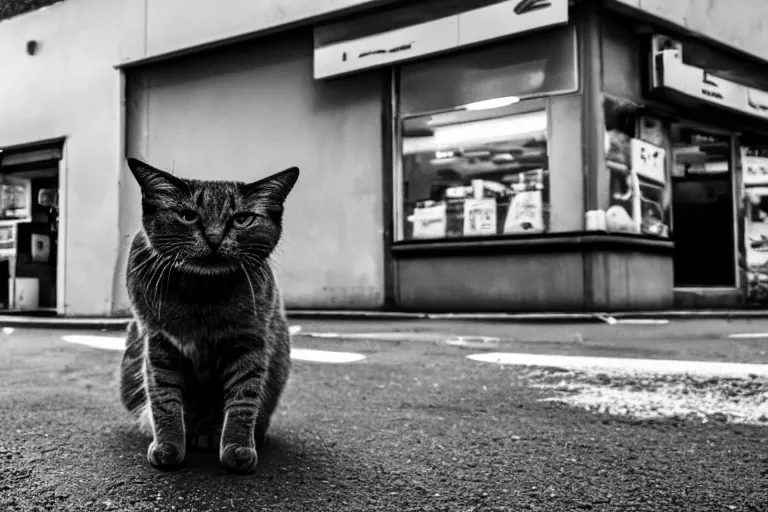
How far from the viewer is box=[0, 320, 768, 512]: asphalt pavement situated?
149cm

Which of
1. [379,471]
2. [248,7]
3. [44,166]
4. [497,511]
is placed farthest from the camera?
[44,166]

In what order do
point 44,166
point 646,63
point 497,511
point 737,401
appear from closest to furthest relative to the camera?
point 497,511 → point 737,401 → point 646,63 → point 44,166

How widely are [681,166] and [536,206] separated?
10.6 ft

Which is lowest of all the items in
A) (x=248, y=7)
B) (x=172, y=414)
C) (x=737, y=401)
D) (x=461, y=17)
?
(x=737, y=401)

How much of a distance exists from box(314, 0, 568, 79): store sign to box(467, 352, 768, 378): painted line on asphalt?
15.5 ft

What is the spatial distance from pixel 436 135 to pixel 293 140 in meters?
2.19

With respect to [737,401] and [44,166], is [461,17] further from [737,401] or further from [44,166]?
[44,166]

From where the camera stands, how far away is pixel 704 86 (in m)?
9.05

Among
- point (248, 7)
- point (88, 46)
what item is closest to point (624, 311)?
point (248, 7)

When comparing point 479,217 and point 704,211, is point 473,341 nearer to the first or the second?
point 479,217

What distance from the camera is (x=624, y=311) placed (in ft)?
25.8

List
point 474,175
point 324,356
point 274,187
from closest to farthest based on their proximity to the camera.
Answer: point 274,187
point 324,356
point 474,175

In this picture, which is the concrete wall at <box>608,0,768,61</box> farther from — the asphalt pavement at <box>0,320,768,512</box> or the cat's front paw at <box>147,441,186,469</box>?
the cat's front paw at <box>147,441,186,469</box>

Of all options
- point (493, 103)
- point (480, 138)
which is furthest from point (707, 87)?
point (480, 138)
